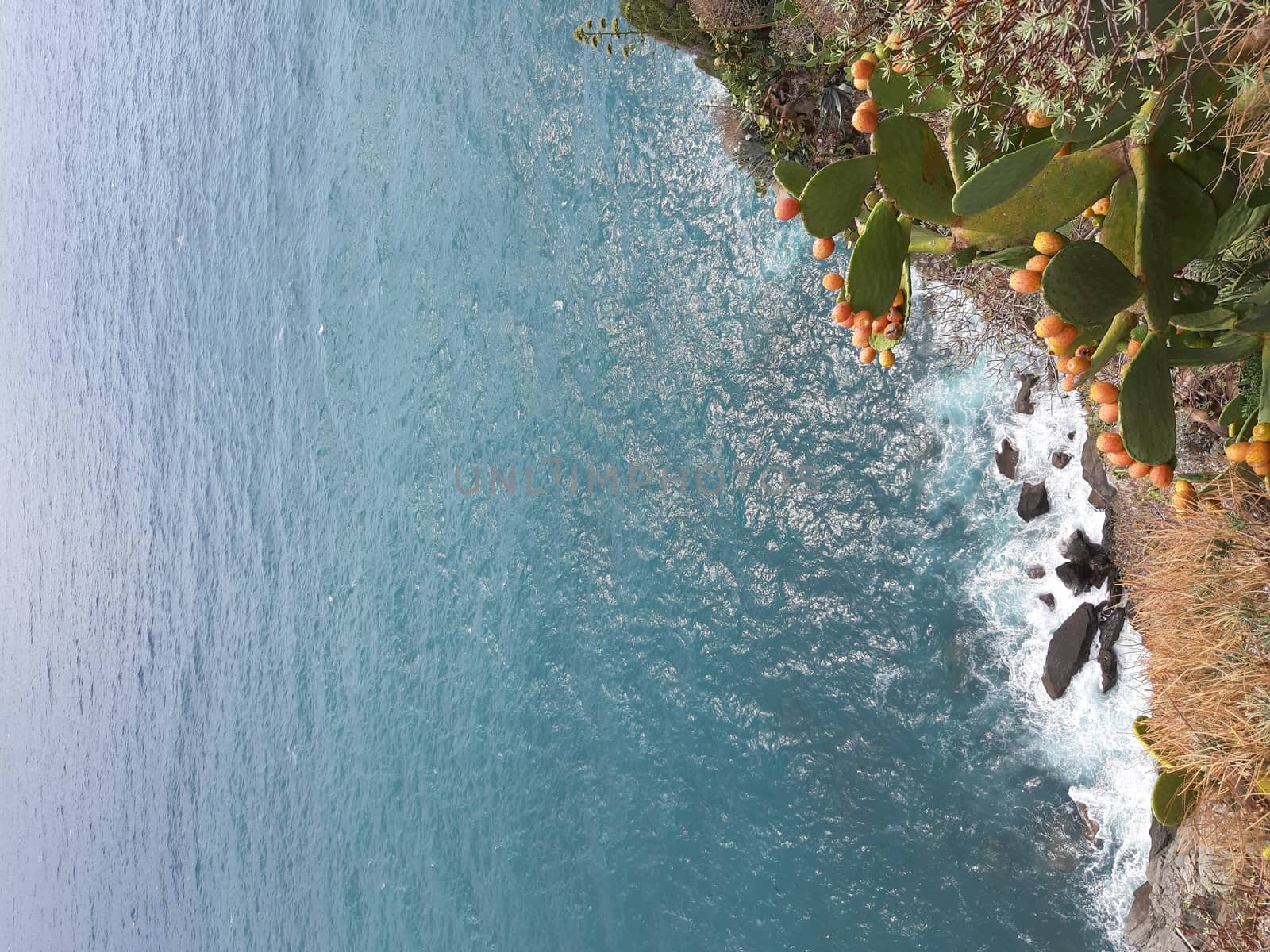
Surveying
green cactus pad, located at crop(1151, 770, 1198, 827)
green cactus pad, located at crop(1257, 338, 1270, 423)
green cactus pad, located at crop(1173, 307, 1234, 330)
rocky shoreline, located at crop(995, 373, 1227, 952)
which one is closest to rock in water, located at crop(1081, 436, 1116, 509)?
rocky shoreline, located at crop(995, 373, 1227, 952)

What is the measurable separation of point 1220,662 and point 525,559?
5.06 metres

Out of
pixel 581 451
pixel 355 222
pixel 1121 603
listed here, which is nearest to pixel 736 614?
pixel 581 451

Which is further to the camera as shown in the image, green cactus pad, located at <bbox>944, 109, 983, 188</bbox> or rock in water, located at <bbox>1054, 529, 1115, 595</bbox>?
rock in water, located at <bbox>1054, 529, 1115, 595</bbox>

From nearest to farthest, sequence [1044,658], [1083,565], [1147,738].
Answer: [1147,738], [1083,565], [1044,658]

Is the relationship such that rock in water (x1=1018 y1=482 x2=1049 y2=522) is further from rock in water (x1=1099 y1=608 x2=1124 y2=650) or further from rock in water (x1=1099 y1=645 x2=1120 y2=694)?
rock in water (x1=1099 y1=645 x2=1120 y2=694)

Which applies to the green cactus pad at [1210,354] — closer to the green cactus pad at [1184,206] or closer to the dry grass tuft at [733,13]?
the green cactus pad at [1184,206]

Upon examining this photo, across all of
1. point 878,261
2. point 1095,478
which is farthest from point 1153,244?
point 1095,478

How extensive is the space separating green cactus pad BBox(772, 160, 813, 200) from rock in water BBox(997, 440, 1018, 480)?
106 inches

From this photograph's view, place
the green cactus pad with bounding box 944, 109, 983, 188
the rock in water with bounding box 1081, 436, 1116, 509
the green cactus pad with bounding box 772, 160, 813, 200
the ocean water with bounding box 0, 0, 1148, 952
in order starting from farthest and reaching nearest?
the ocean water with bounding box 0, 0, 1148, 952, the rock in water with bounding box 1081, 436, 1116, 509, the green cactus pad with bounding box 772, 160, 813, 200, the green cactus pad with bounding box 944, 109, 983, 188

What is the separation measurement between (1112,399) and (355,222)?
8130 mm

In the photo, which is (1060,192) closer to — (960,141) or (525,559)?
(960,141)

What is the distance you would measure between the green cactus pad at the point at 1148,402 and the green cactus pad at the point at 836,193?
0.82 metres

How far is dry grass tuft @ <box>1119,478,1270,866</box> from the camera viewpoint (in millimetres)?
2518

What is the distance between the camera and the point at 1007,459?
15.8 feet
